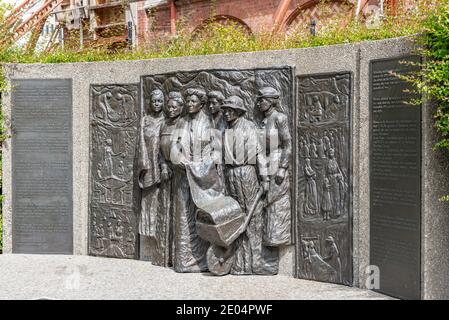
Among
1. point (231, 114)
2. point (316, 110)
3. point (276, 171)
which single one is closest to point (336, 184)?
point (276, 171)

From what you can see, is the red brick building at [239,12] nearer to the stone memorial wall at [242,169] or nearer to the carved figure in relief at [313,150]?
the stone memorial wall at [242,169]

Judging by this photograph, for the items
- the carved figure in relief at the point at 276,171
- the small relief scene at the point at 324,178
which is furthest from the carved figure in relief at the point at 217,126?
the small relief scene at the point at 324,178

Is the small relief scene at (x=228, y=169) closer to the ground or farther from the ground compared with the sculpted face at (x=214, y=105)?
closer to the ground

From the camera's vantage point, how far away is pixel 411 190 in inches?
243

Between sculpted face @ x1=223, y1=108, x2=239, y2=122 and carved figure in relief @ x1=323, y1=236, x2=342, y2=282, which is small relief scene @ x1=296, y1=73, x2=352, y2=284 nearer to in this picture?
carved figure in relief @ x1=323, y1=236, x2=342, y2=282

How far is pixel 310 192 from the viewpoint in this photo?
24.0ft

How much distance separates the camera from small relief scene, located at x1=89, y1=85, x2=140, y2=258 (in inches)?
336

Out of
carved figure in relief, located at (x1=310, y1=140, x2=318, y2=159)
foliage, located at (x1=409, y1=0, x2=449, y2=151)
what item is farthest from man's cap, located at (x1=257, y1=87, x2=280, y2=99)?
foliage, located at (x1=409, y1=0, x2=449, y2=151)

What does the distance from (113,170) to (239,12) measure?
29.9 ft

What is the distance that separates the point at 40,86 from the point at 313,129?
4.05 metres

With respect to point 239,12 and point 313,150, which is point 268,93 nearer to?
point 313,150

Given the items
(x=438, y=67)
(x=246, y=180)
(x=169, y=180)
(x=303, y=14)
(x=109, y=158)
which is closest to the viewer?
(x=438, y=67)

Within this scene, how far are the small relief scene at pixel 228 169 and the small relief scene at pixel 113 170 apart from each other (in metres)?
0.75

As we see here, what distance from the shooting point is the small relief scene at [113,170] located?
8531mm
